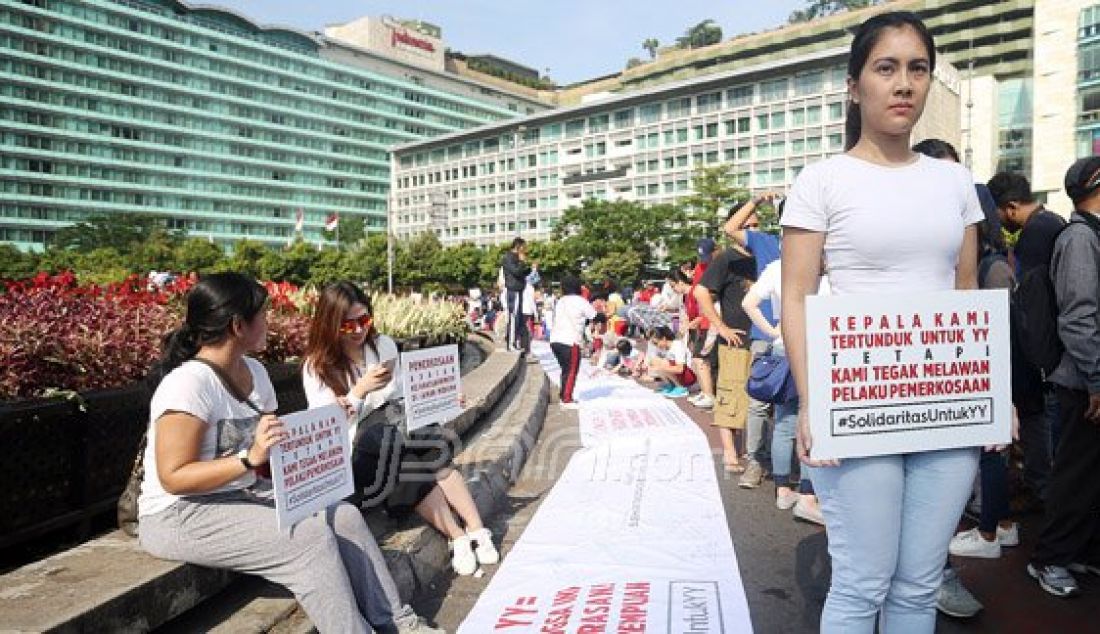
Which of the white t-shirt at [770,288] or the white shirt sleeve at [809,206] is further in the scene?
the white t-shirt at [770,288]

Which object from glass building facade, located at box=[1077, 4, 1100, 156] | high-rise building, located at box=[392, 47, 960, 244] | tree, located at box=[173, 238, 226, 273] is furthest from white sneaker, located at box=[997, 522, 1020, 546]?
tree, located at box=[173, 238, 226, 273]

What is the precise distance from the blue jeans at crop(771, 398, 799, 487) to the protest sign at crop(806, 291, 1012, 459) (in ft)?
9.89

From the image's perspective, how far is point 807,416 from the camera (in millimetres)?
2174

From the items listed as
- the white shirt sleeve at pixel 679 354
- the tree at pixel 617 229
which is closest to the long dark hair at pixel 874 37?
the white shirt sleeve at pixel 679 354

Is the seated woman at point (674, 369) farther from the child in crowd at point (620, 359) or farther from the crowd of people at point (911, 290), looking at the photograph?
the crowd of people at point (911, 290)

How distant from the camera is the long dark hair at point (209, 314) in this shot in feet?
10.4

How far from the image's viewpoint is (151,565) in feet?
9.62

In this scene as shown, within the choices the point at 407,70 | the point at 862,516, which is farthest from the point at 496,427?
the point at 407,70

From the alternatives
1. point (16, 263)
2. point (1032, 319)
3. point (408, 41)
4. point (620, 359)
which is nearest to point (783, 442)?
point (1032, 319)

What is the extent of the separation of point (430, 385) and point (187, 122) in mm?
111065

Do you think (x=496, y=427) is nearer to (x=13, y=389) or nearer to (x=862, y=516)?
(x=13, y=389)

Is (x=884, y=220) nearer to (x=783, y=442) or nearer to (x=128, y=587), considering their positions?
(x=128, y=587)

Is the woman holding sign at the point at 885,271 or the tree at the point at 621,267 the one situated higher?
the tree at the point at 621,267

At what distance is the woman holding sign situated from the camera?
2.20m
